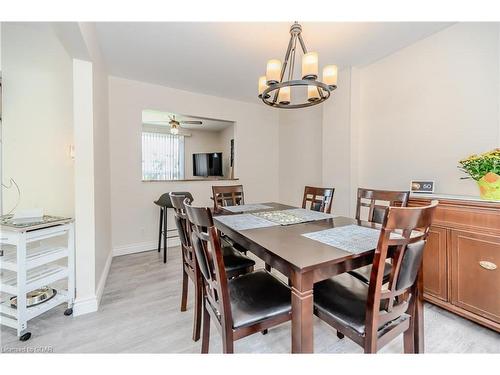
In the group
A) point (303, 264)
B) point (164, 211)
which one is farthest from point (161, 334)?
point (164, 211)

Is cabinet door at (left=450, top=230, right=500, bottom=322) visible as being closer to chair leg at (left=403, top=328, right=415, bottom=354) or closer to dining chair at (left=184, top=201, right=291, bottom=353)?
chair leg at (left=403, top=328, right=415, bottom=354)

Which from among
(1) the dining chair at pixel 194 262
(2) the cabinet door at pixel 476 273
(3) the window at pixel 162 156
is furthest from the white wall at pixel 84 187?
(3) the window at pixel 162 156

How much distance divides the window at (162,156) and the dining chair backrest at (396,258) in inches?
227

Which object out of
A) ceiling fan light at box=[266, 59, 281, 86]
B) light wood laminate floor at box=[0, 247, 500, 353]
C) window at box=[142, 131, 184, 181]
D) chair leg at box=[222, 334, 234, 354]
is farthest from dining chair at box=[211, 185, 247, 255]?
window at box=[142, 131, 184, 181]

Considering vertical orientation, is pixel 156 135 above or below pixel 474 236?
above

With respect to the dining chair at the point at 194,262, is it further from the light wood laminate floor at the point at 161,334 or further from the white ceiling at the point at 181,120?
the white ceiling at the point at 181,120

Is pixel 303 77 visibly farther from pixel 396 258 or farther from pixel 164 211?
pixel 164 211

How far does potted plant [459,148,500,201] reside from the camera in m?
1.62

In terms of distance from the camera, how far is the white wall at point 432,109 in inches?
79.6

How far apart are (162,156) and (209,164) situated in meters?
1.60

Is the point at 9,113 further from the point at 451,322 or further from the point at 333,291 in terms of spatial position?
the point at 451,322

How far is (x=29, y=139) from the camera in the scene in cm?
224
